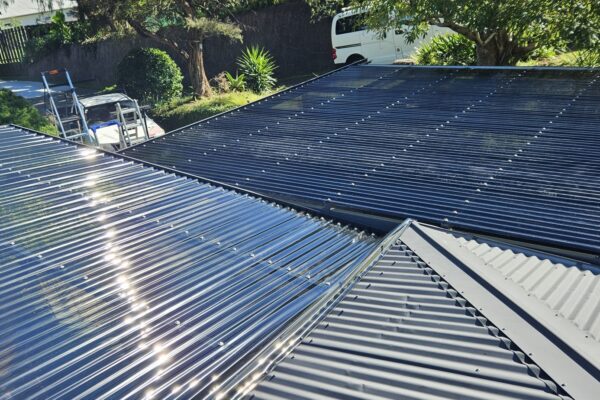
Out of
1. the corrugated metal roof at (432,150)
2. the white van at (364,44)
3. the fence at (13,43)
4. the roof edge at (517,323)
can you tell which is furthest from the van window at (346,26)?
the fence at (13,43)

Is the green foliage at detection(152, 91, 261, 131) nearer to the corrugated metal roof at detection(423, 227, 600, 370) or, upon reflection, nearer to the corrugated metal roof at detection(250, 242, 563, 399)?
the corrugated metal roof at detection(423, 227, 600, 370)

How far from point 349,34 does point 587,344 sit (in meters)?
18.1

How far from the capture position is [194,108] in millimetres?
18578

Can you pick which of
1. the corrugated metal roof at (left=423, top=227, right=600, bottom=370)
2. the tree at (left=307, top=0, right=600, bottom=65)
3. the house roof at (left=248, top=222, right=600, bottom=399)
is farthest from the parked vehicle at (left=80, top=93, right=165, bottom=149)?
the house roof at (left=248, top=222, right=600, bottom=399)

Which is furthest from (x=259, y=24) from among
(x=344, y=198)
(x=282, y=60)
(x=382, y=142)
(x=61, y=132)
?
(x=344, y=198)

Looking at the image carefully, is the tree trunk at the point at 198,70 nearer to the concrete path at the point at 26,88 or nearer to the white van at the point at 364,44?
the white van at the point at 364,44

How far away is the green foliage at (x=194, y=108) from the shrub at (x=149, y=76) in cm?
66

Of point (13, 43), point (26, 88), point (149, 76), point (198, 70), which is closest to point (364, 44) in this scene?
point (198, 70)

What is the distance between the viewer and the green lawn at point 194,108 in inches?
709

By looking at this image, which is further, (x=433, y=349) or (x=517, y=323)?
(x=517, y=323)

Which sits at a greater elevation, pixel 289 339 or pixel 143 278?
pixel 143 278

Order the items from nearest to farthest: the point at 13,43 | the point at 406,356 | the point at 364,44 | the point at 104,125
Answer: the point at 406,356
the point at 104,125
the point at 364,44
the point at 13,43

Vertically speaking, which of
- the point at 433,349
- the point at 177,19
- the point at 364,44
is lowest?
the point at 433,349

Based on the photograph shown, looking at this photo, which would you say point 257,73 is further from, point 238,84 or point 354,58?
point 354,58
